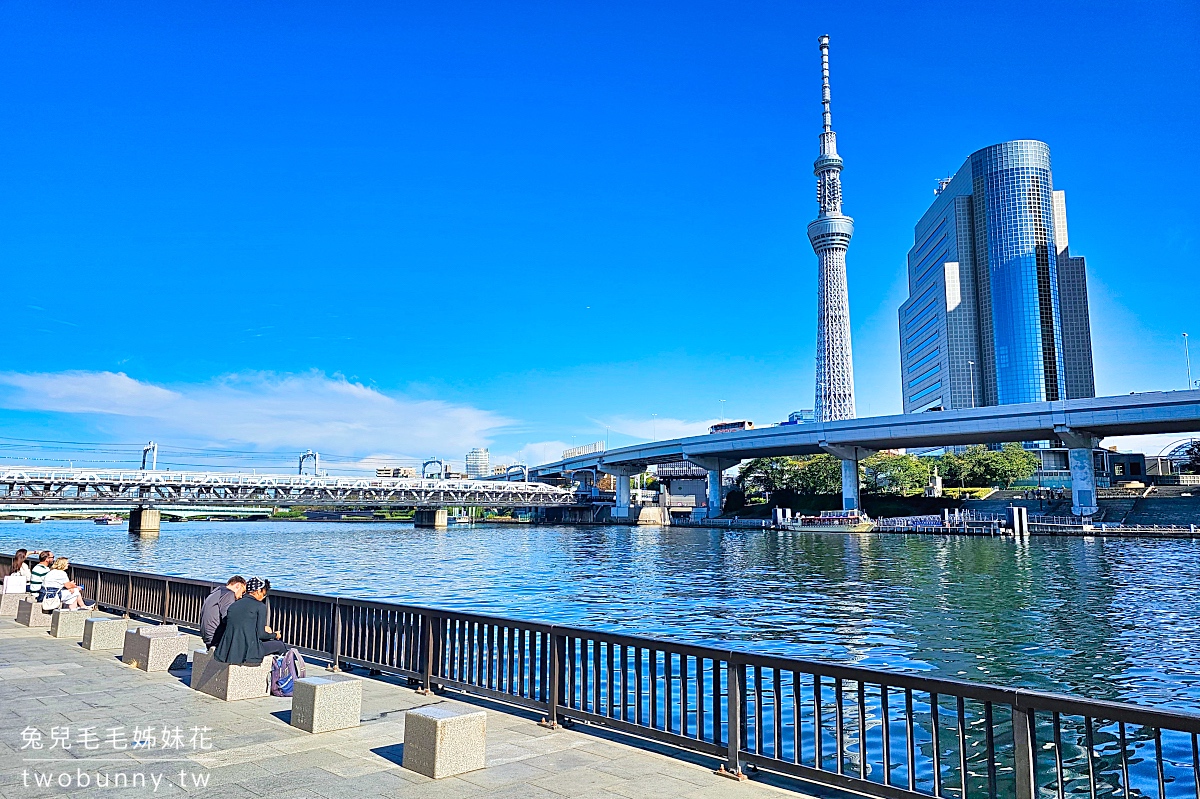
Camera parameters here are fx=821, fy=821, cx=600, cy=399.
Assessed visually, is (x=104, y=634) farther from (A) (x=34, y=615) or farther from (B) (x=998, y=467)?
(B) (x=998, y=467)

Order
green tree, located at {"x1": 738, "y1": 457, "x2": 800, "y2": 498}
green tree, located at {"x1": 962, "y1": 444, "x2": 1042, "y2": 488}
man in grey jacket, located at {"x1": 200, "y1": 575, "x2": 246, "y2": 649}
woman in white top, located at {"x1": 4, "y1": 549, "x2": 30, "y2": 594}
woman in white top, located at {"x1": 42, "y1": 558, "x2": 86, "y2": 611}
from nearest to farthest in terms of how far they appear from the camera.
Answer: man in grey jacket, located at {"x1": 200, "y1": 575, "x2": 246, "y2": 649} → woman in white top, located at {"x1": 42, "y1": 558, "x2": 86, "y2": 611} → woman in white top, located at {"x1": 4, "y1": 549, "x2": 30, "y2": 594} → green tree, located at {"x1": 962, "y1": 444, "x2": 1042, "y2": 488} → green tree, located at {"x1": 738, "y1": 457, "x2": 800, "y2": 498}

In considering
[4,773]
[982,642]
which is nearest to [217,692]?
[4,773]

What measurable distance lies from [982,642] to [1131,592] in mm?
15861

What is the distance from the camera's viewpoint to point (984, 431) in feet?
333

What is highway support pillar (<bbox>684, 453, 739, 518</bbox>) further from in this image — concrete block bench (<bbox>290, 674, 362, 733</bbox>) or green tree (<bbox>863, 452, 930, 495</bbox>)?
concrete block bench (<bbox>290, 674, 362, 733</bbox>)

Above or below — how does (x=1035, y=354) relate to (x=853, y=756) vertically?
above

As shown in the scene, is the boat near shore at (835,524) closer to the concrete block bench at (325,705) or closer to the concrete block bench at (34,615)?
the concrete block bench at (34,615)

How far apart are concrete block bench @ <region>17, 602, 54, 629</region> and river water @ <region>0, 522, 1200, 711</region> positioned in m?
13.7

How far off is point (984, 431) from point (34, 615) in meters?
103

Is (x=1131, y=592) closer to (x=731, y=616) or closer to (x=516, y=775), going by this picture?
(x=731, y=616)

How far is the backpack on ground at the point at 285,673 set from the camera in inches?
440

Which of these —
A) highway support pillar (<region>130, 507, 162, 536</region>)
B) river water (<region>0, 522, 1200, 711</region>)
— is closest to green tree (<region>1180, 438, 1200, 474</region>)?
river water (<region>0, 522, 1200, 711</region>)

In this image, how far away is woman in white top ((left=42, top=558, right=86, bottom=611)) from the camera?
61.4 feet

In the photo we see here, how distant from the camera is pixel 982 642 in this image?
851 inches
